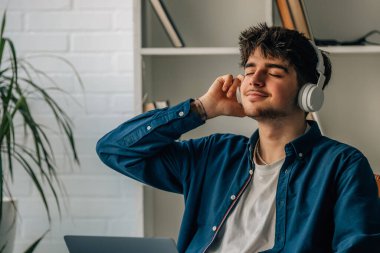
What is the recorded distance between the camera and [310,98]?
6.05ft

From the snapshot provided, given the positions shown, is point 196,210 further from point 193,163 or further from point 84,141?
point 84,141

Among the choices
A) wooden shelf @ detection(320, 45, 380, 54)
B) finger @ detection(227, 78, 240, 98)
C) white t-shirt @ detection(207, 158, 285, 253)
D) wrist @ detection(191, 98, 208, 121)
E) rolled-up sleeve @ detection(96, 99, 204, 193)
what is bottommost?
white t-shirt @ detection(207, 158, 285, 253)

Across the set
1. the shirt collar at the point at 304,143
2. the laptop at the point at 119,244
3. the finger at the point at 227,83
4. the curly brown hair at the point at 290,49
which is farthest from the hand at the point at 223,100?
the laptop at the point at 119,244

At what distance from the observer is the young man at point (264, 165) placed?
1729mm

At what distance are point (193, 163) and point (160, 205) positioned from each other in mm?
829

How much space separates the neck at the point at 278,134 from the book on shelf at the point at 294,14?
63cm

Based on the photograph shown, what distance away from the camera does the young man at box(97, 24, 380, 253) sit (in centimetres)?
173

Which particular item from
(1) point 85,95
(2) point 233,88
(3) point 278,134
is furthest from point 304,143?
(1) point 85,95

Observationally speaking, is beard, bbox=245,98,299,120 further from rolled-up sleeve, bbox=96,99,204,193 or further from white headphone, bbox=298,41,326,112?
rolled-up sleeve, bbox=96,99,204,193

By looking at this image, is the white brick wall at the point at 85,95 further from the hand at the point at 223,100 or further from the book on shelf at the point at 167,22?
the hand at the point at 223,100

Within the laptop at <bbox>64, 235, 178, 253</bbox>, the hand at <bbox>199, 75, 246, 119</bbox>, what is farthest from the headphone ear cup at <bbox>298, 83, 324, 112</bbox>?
the laptop at <bbox>64, 235, 178, 253</bbox>

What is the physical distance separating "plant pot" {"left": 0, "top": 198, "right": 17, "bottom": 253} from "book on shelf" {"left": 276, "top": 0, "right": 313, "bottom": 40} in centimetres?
109

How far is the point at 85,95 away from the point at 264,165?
3.97 feet

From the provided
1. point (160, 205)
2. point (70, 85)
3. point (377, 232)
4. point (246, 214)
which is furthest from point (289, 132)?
point (70, 85)
